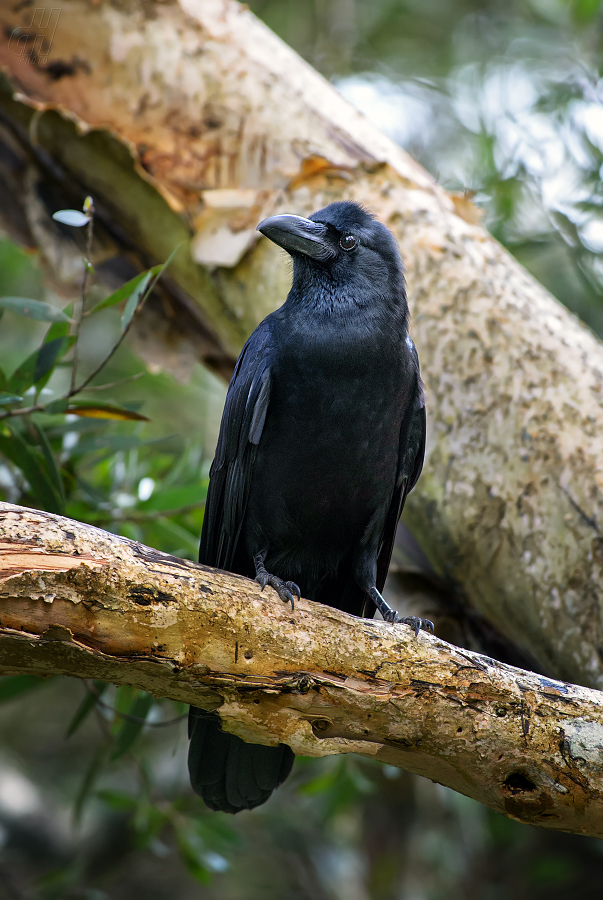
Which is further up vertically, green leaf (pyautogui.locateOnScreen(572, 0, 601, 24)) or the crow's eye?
green leaf (pyautogui.locateOnScreen(572, 0, 601, 24))

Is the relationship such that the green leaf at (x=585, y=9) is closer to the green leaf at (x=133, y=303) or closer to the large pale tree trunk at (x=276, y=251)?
the large pale tree trunk at (x=276, y=251)

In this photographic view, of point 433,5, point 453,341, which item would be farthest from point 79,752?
point 433,5

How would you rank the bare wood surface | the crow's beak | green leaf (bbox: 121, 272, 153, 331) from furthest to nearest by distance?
1. the crow's beak
2. green leaf (bbox: 121, 272, 153, 331)
3. the bare wood surface

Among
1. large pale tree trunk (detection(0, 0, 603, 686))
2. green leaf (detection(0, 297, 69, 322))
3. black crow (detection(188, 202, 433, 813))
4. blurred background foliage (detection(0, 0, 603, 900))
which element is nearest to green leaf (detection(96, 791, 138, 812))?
blurred background foliage (detection(0, 0, 603, 900))

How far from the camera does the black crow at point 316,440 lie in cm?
262

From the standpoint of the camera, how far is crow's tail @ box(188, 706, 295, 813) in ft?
8.57

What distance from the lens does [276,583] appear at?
7.57 ft

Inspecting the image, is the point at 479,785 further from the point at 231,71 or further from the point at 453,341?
the point at 231,71

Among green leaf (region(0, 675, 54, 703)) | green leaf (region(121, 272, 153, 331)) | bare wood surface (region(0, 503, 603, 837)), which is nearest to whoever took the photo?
bare wood surface (region(0, 503, 603, 837))

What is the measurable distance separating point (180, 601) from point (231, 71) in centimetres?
257

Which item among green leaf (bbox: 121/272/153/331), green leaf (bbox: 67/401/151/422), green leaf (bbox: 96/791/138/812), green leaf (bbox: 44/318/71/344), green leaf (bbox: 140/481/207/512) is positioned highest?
green leaf (bbox: 121/272/153/331)

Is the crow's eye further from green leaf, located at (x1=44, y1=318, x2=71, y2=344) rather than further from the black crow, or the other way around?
green leaf, located at (x1=44, y1=318, x2=71, y2=344)

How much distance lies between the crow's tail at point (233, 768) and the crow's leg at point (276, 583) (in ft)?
1.69

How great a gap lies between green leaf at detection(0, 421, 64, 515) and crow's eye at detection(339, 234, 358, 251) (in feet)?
4.35
